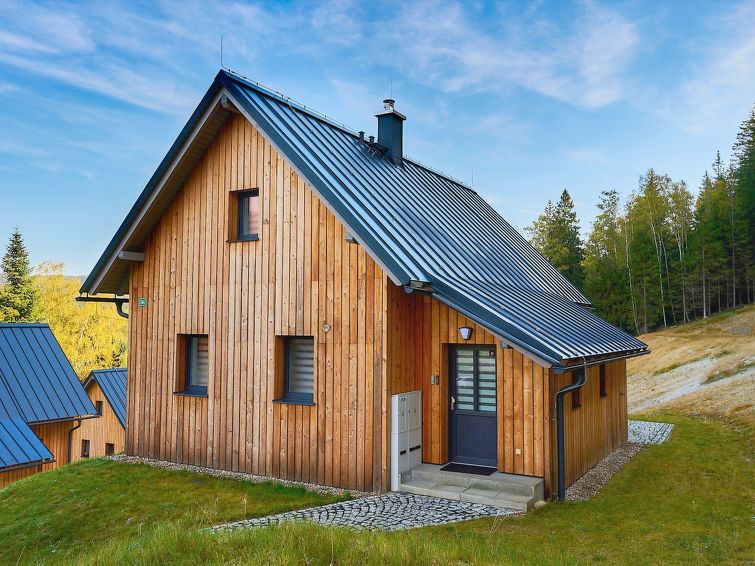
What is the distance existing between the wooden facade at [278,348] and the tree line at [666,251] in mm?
38966

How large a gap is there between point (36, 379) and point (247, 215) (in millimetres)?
7572

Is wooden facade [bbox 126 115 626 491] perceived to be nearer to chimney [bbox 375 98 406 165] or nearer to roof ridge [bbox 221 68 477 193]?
roof ridge [bbox 221 68 477 193]

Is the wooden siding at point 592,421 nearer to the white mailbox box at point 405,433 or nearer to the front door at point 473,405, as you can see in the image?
the front door at point 473,405

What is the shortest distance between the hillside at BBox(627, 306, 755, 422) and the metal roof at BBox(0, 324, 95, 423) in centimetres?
1818

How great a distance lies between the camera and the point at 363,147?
12734mm

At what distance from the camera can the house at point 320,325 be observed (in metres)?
8.81

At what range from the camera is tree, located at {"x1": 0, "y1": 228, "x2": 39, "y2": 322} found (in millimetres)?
37438

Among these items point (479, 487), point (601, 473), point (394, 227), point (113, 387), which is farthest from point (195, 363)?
point (113, 387)

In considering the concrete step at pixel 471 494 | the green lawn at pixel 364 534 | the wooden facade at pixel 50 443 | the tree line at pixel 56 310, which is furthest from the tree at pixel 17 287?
the concrete step at pixel 471 494

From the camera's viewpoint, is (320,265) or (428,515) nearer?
(428,515)

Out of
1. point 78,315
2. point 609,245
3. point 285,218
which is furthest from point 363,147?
Result: point 609,245

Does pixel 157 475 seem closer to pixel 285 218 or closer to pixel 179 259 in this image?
pixel 179 259

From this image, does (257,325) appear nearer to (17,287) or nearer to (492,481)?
(492,481)

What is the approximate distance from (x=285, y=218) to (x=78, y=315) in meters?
34.1
